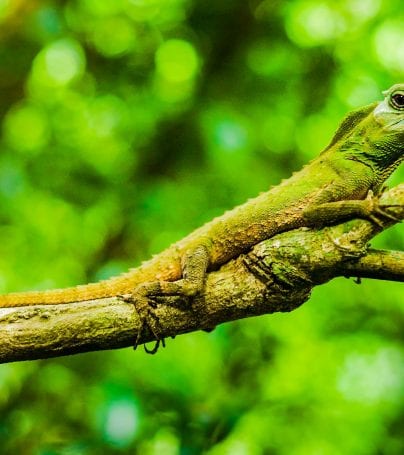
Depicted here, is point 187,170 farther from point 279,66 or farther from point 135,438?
point 135,438

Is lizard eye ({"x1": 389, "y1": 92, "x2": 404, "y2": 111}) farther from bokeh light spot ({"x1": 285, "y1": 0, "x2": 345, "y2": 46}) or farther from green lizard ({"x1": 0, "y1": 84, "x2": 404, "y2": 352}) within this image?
bokeh light spot ({"x1": 285, "y1": 0, "x2": 345, "y2": 46})

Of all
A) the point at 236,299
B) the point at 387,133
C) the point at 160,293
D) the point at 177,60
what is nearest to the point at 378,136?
the point at 387,133

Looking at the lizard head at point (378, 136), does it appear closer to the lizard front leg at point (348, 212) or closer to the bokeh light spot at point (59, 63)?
the lizard front leg at point (348, 212)

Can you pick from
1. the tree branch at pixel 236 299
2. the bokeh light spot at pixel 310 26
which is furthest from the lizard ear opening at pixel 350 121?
the bokeh light spot at pixel 310 26

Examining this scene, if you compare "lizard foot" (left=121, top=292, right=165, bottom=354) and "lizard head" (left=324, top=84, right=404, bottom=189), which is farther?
"lizard head" (left=324, top=84, right=404, bottom=189)

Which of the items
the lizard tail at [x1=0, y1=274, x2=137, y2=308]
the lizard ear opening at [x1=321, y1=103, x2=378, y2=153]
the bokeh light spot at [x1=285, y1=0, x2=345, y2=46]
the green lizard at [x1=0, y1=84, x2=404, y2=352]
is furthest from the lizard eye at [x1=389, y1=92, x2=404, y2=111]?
the bokeh light spot at [x1=285, y1=0, x2=345, y2=46]

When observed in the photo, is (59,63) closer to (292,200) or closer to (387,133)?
(292,200)

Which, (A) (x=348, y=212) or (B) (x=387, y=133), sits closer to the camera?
(A) (x=348, y=212)
